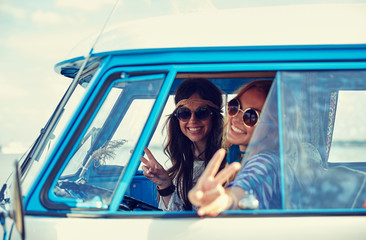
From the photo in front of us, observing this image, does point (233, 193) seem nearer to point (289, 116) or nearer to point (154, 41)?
point (289, 116)

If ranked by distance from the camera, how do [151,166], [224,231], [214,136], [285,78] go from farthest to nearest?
[214,136] → [151,166] → [285,78] → [224,231]

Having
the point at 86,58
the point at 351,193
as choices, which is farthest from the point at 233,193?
the point at 86,58

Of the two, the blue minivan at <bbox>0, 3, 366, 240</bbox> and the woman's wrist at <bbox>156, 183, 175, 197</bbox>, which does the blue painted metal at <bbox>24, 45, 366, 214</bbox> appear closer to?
the blue minivan at <bbox>0, 3, 366, 240</bbox>

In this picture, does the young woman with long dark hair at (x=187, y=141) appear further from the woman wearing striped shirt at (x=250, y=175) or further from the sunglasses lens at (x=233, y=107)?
the woman wearing striped shirt at (x=250, y=175)

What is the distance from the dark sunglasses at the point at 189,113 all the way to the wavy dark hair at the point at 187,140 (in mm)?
117

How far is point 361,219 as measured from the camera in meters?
1.69

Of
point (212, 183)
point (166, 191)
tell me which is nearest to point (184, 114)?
point (166, 191)

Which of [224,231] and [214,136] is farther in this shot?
[214,136]

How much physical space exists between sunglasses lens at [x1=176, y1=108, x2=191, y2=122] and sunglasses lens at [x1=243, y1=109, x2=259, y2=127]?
2.09ft

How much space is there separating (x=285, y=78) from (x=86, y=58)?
3.27 ft

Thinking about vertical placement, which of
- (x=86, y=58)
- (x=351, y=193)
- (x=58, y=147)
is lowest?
(x=58, y=147)

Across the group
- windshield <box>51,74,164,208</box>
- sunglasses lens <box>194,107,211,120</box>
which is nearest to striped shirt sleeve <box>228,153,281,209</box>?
windshield <box>51,74,164,208</box>

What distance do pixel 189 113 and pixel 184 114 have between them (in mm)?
37

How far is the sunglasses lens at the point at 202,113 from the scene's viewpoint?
262cm
